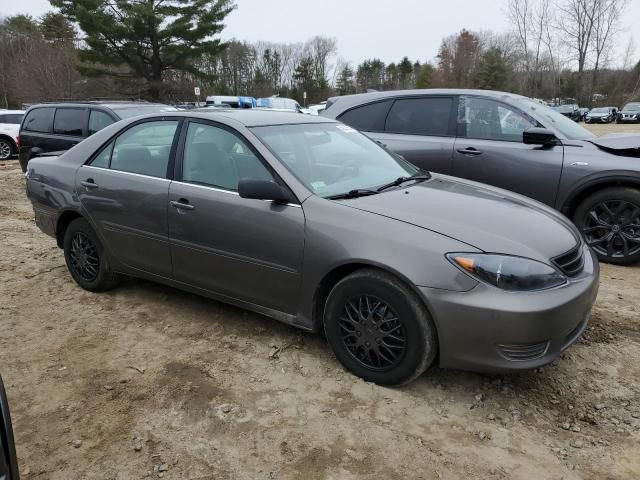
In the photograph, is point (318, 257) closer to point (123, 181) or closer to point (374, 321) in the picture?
point (374, 321)

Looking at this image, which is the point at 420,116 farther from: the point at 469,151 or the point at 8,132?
the point at 8,132

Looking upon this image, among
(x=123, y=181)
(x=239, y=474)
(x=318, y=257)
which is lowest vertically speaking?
(x=239, y=474)

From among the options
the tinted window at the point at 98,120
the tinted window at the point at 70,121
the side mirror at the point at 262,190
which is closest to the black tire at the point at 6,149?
the tinted window at the point at 70,121

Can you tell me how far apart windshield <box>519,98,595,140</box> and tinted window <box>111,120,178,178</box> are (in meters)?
3.78

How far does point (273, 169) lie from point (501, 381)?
190cm

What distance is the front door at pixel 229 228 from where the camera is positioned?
126 inches

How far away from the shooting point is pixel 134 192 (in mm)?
3920

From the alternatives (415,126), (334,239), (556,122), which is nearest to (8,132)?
(415,126)

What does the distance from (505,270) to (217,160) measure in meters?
2.05

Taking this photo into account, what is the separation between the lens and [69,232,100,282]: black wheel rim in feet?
14.6

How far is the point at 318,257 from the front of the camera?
3057mm

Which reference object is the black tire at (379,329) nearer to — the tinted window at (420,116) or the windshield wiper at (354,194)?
the windshield wiper at (354,194)

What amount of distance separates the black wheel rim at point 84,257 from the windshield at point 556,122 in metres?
4.54

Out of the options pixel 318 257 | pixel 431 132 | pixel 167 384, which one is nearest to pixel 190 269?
pixel 167 384
